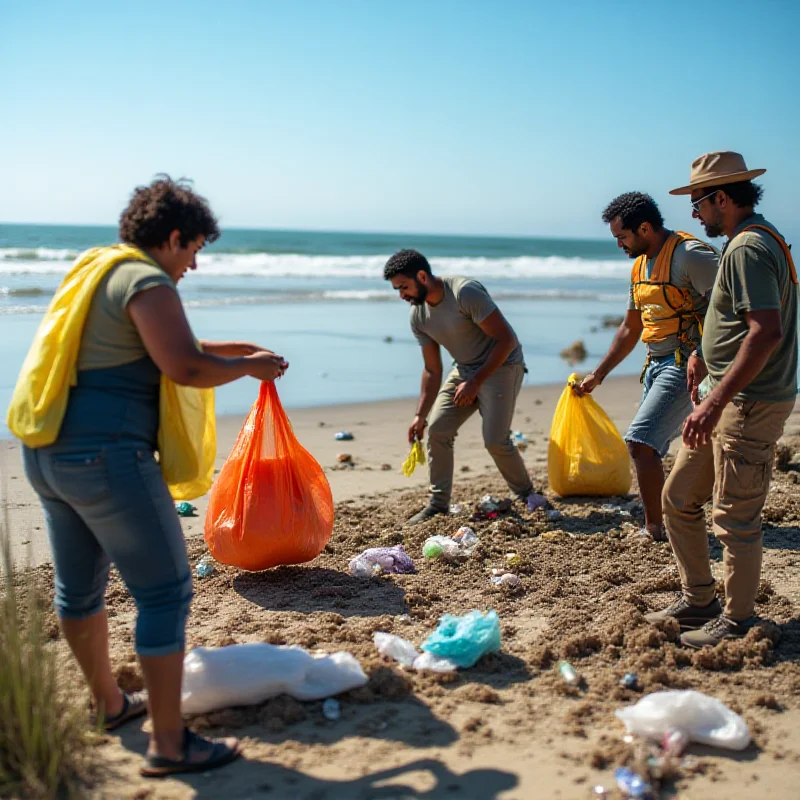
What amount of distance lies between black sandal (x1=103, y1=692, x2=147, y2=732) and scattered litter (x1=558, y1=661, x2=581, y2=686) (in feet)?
4.83

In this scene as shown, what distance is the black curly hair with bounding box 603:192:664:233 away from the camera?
4609 millimetres

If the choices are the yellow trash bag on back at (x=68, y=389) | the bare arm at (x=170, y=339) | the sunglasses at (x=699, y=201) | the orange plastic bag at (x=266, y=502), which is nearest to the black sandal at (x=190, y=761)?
the yellow trash bag on back at (x=68, y=389)

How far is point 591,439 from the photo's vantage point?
586 cm

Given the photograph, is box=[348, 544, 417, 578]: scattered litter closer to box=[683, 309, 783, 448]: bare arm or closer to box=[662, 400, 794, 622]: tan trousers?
box=[662, 400, 794, 622]: tan trousers

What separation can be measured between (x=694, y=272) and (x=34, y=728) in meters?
3.54

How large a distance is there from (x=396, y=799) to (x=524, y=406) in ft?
22.6

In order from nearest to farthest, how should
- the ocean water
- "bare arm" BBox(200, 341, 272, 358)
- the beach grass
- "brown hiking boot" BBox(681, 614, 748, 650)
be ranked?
the beach grass < "bare arm" BBox(200, 341, 272, 358) < "brown hiking boot" BBox(681, 614, 748, 650) < the ocean water

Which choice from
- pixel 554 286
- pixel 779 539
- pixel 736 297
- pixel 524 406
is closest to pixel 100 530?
pixel 736 297

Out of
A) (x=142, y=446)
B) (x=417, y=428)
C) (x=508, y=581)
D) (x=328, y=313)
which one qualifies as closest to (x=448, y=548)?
(x=508, y=581)

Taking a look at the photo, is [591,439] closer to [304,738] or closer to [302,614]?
[302,614]

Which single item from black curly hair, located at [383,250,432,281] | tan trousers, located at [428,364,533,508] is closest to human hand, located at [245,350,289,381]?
black curly hair, located at [383,250,432,281]

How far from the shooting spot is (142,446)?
2.63 meters

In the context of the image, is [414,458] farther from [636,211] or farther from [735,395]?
[735,395]

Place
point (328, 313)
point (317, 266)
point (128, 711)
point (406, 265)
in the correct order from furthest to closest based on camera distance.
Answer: point (317, 266)
point (328, 313)
point (406, 265)
point (128, 711)
